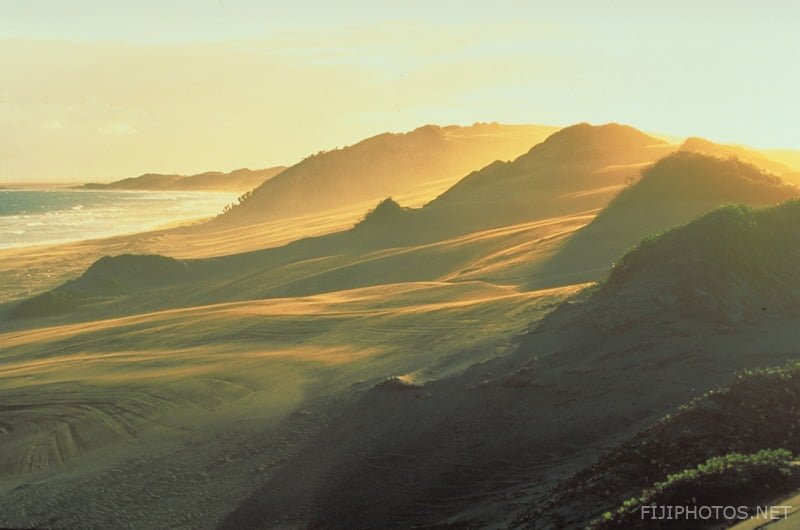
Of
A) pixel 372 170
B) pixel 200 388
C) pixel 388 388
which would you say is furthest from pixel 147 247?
pixel 372 170

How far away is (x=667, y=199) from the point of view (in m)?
26.0

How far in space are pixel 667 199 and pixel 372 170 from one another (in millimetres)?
83942

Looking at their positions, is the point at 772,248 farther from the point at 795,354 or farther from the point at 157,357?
the point at 157,357

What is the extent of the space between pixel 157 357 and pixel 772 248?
1116 centimetres

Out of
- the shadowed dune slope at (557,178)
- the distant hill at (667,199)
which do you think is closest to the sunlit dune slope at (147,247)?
the shadowed dune slope at (557,178)

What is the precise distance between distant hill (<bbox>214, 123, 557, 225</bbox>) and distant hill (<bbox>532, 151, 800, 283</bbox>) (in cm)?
5863

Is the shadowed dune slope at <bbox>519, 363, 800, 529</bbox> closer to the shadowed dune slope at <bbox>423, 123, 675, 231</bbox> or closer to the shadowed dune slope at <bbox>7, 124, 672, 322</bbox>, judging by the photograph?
the shadowed dune slope at <bbox>7, 124, 672, 322</bbox>

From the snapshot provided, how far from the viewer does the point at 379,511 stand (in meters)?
9.81

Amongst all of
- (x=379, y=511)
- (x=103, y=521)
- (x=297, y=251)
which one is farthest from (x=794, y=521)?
(x=297, y=251)

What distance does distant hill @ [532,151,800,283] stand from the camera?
73.6 feet

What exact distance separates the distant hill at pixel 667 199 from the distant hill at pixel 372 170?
192ft

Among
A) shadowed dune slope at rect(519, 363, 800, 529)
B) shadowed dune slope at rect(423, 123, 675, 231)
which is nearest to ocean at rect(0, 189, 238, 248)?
shadowed dune slope at rect(423, 123, 675, 231)

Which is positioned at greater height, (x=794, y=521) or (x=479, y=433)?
(x=794, y=521)

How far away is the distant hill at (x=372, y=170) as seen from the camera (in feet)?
313
